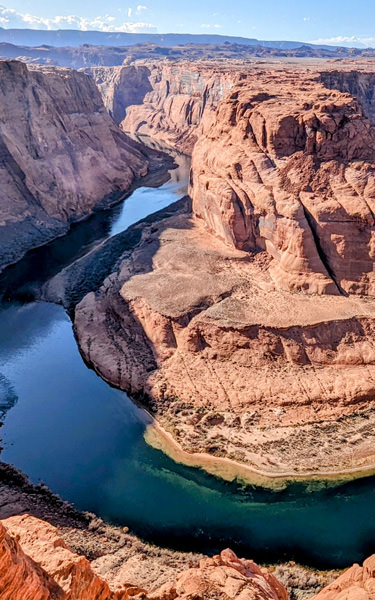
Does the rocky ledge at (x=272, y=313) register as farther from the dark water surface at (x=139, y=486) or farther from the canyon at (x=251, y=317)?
the dark water surface at (x=139, y=486)

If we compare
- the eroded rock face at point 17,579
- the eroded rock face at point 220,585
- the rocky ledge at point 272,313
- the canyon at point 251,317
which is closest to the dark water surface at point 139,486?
the canyon at point 251,317

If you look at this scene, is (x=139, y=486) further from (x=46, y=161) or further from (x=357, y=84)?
(x=357, y=84)

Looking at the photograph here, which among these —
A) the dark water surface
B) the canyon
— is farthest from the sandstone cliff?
the dark water surface

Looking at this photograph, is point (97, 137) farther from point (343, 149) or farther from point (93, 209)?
point (343, 149)

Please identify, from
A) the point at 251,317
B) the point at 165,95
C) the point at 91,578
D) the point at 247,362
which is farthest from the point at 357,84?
the point at 91,578

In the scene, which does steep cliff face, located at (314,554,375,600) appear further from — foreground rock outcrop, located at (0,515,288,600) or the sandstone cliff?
the sandstone cliff

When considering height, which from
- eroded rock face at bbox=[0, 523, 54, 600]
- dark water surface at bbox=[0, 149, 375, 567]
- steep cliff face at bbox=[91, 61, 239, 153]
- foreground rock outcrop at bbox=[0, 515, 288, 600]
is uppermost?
steep cliff face at bbox=[91, 61, 239, 153]
